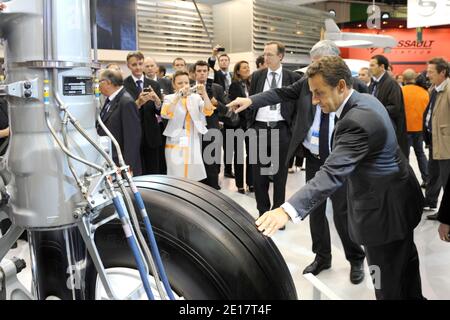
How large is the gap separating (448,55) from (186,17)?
368 inches

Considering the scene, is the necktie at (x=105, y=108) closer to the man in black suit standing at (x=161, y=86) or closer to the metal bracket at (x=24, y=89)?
the man in black suit standing at (x=161, y=86)

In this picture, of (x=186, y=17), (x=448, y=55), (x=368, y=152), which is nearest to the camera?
(x=368, y=152)

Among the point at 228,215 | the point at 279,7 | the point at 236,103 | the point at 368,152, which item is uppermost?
the point at 279,7

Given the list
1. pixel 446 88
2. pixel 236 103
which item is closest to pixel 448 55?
pixel 446 88

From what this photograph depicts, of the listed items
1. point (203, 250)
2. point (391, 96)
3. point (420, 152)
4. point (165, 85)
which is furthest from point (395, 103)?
point (203, 250)

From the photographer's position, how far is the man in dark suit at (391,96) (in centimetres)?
449

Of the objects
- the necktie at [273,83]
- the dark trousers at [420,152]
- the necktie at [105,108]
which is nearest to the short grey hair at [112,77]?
the necktie at [105,108]

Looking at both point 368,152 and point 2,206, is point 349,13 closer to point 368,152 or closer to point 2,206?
point 368,152

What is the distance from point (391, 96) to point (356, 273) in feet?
7.41

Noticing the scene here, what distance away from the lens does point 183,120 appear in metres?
4.12

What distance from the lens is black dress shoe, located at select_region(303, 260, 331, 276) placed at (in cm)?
302

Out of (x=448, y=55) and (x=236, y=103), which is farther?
(x=448, y=55)

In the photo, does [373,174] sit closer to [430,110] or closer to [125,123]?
[125,123]

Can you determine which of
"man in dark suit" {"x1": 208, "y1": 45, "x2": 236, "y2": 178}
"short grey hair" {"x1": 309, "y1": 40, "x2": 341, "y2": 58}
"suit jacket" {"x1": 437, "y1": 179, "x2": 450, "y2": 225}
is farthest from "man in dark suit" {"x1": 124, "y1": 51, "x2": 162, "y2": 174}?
"suit jacket" {"x1": 437, "y1": 179, "x2": 450, "y2": 225}
